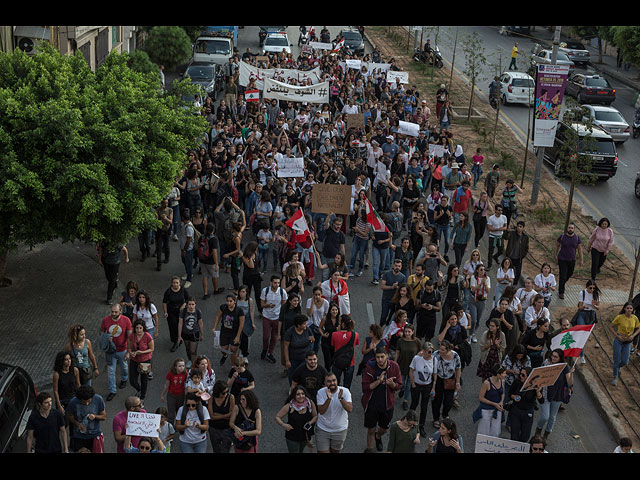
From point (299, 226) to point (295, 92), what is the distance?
1234cm

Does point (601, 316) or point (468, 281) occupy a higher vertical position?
point (468, 281)

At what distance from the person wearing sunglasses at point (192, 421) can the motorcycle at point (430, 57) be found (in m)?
36.6

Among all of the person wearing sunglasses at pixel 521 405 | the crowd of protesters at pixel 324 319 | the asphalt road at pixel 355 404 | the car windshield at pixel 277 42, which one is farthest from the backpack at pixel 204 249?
the car windshield at pixel 277 42

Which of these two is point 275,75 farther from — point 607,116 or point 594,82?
point 594,82

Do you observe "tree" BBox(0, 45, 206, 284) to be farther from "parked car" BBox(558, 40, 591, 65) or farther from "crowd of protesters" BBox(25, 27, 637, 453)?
"parked car" BBox(558, 40, 591, 65)

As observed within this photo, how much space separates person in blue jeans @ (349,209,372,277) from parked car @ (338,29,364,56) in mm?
28549

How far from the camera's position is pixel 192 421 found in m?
8.30

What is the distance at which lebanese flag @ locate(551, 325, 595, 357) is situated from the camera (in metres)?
10.6

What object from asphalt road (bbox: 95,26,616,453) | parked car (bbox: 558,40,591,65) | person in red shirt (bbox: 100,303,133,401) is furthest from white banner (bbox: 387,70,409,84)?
person in red shirt (bbox: 100,303,133,401)

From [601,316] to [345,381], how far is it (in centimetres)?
654

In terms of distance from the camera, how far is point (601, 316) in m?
14.6

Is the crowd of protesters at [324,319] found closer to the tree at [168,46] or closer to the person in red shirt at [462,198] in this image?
the person in red shirt at [462,198]
